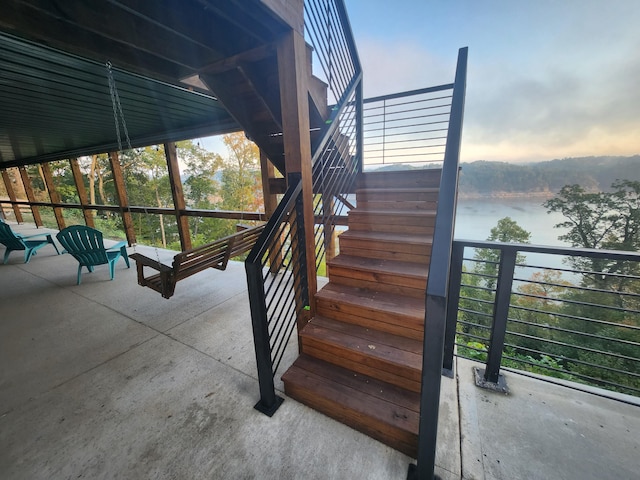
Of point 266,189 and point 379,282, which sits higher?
point 266,189

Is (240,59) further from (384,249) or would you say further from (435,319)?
(435,319)

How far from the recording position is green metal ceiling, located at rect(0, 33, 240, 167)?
226cm

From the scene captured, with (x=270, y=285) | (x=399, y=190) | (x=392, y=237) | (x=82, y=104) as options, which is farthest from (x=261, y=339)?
(x=82, y=104)

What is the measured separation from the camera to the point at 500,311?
5.17ft

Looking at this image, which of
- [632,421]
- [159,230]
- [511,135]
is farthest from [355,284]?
[159,230]

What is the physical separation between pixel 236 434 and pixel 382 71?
8.18m

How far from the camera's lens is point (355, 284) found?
1989 mm

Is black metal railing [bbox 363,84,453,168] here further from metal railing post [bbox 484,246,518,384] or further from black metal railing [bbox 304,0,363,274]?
metal railing post [bbox 484,246,518,384]

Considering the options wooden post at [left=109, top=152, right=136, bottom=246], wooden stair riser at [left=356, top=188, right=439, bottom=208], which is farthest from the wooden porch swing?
wooden post at [left=109, top=152, right=136, bottom=246]

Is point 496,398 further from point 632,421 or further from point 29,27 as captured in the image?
point 29,27

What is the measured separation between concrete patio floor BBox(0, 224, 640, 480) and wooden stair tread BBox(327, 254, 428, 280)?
2.60ft

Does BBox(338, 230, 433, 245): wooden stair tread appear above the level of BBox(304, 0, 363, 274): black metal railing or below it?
below

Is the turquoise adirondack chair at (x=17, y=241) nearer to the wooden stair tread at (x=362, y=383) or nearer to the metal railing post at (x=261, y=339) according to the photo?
the metal railing post at (x=261, y=339)

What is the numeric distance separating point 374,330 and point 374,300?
0.69 feet
